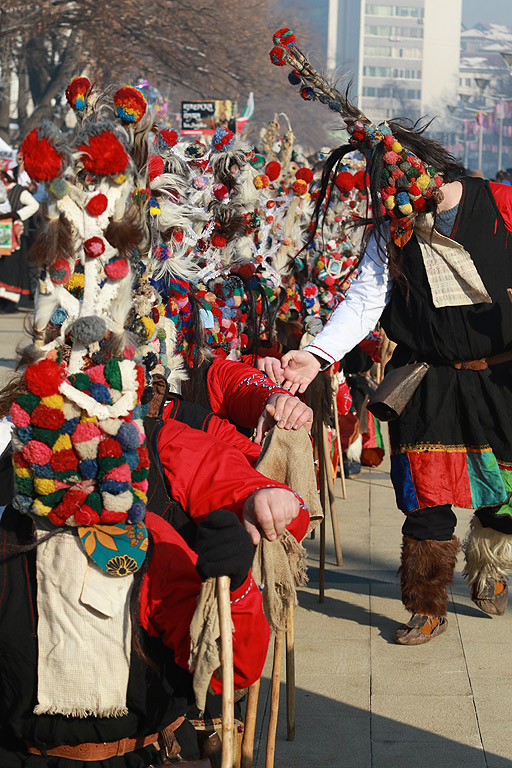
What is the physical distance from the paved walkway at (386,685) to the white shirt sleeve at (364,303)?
1312 millimetres

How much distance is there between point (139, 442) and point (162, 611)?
42cm

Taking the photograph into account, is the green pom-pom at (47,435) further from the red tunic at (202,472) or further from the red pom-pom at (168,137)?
the red pom-pom at (168,137)

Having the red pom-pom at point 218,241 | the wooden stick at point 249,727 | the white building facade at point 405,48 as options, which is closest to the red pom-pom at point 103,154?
the wooden stick at point 249,727

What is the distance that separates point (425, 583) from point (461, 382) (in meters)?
0.88

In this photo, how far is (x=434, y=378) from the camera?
4223mm

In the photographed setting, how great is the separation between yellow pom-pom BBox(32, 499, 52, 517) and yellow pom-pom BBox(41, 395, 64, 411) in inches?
8.7

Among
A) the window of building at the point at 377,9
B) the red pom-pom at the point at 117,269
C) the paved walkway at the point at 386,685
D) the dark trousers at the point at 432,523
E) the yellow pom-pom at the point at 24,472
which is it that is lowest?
the paved walkway at the point at 386,685

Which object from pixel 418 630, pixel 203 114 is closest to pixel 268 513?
pixel 418 630

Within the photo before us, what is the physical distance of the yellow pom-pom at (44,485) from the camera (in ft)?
7.30

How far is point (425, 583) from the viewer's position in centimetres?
431

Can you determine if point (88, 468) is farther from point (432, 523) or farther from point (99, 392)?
point (432, 523)

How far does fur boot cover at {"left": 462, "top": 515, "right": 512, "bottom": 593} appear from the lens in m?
4.44

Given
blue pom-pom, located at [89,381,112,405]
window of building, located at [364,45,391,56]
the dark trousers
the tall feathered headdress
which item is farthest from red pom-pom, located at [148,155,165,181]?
window of building, located at [364,45,391,56]

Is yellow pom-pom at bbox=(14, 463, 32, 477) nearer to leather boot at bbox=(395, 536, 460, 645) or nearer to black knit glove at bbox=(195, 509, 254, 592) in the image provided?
black knit glove at bbox=(195, 509, 254, 592)
